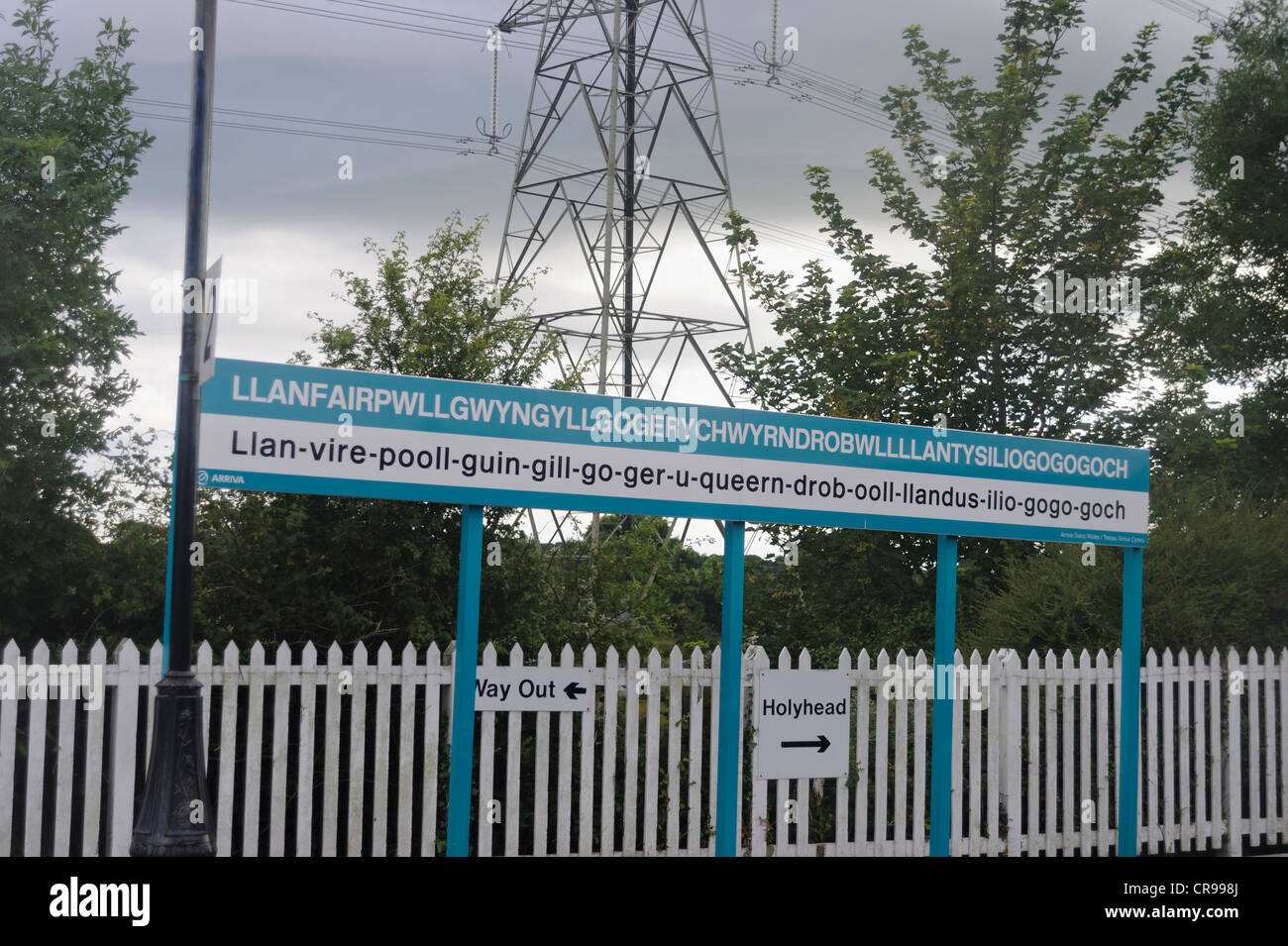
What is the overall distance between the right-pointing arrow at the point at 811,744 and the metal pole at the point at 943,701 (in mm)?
887

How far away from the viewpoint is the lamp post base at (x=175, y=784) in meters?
7.03

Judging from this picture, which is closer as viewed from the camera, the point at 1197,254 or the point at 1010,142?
the point at 1010,142

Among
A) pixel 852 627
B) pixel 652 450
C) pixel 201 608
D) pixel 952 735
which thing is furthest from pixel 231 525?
pixel 852 627

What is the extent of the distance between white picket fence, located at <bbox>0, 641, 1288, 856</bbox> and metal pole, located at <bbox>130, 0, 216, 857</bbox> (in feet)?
1.56

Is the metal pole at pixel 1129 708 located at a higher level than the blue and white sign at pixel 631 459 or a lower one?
lower

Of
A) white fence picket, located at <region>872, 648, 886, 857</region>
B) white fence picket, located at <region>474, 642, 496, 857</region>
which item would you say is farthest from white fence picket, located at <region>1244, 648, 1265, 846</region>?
white fence picket, located at <region>474, 642, 496, 857</region>

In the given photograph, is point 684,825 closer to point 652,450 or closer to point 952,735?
point 952,735

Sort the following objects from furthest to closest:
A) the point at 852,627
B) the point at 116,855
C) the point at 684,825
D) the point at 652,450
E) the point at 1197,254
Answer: the point at 1197,254 → the point at 852,627 → the point at 684,825 → the point at 652,450 → the point at 116,855

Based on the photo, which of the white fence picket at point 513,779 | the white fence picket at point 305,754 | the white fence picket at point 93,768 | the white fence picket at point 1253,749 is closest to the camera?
the white fence picket at point 93,768

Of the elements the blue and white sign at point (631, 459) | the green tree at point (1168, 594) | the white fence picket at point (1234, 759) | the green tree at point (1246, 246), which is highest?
the green tree at point (1246, 246)

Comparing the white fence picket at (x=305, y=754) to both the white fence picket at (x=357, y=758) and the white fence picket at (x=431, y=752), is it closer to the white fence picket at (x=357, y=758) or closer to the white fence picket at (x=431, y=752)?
the white fence picket at (x=357, y=758)

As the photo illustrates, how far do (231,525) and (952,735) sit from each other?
20.3ft

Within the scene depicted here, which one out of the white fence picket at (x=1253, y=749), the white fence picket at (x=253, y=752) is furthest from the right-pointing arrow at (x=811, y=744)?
the white fence picket at (x=1253, y=749)

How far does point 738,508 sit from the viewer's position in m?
8.59
